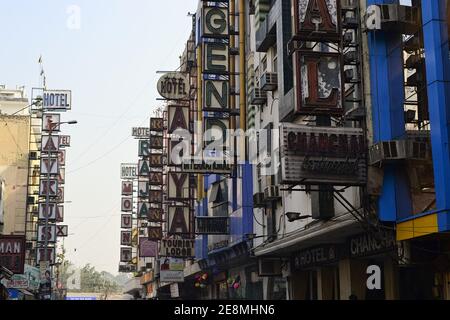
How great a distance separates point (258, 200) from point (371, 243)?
937cm

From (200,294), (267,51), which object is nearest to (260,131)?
(267,51)

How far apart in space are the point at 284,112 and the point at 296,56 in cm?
575

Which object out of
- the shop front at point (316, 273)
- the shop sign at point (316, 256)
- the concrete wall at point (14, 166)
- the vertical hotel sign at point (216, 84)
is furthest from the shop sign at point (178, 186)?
the concrete wall at point (14, 166)

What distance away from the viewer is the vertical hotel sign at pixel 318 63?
17.4 meters

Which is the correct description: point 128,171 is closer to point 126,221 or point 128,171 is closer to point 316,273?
point 126,221

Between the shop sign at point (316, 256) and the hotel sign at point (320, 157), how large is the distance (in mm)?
5160

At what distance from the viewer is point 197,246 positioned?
3922 cm

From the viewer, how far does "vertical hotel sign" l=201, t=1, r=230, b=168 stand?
31.7 metres

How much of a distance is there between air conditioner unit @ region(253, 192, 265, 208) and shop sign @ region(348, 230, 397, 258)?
284 inches

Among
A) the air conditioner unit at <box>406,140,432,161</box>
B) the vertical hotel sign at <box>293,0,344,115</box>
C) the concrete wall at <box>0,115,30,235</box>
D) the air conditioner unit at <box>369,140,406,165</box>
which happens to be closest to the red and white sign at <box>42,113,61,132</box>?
the concrete wall at <box>0,115,30,235</box>

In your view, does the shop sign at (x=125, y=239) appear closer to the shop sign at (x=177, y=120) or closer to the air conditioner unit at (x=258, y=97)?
the shop sign at (x=177, y=120)

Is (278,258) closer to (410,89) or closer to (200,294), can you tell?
(410,89)

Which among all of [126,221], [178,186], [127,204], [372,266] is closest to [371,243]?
[372,266]
